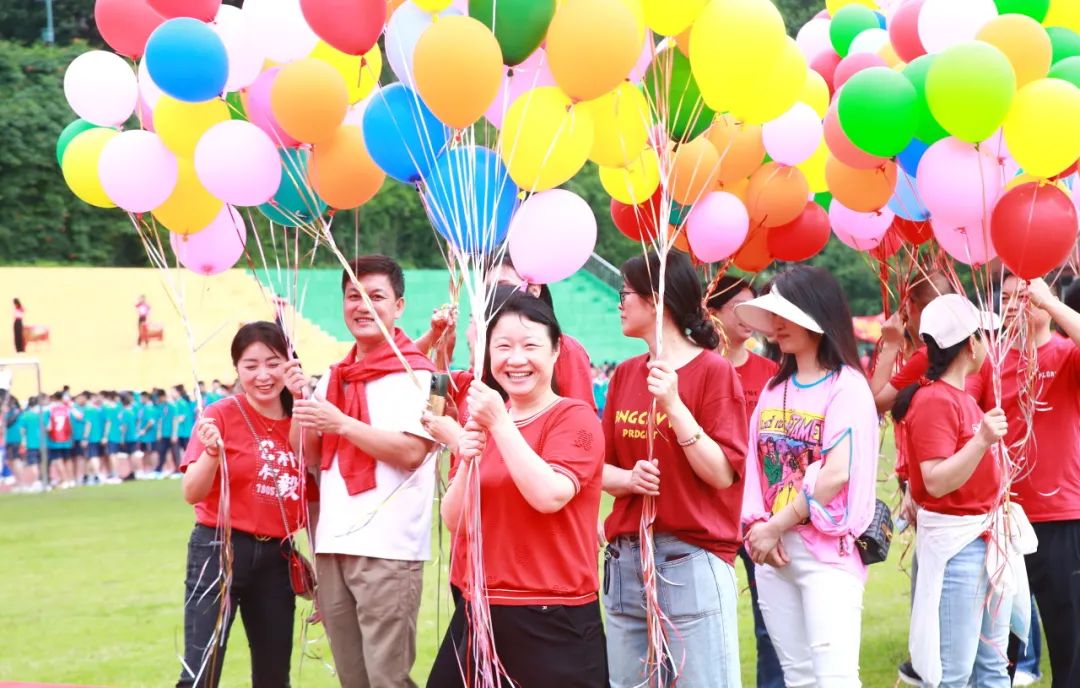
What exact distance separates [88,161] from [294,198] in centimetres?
75

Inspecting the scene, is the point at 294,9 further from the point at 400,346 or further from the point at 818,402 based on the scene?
the point at 818,402

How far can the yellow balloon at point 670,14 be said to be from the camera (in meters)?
3.87

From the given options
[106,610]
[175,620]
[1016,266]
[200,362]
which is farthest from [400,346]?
[200,362]

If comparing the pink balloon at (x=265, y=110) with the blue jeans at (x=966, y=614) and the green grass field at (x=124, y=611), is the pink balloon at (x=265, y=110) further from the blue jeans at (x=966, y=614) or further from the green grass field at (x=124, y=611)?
the blue jeans at (x=966, y=614)

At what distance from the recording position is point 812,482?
12.2 feet

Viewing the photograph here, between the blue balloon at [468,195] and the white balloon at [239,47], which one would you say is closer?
the blue balloon at [468,195]

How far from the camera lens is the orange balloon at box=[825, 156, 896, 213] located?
4.66 m

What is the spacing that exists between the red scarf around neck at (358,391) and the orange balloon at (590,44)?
1.08 m

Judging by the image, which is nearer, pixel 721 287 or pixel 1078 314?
pixel 1078 314

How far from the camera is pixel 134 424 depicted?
56.8 ft

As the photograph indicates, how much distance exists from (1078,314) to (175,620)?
17.3 feet

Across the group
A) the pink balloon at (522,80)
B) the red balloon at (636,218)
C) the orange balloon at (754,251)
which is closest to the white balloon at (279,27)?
the pink balloon at (522,80)

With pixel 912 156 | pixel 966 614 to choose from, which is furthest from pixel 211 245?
pixel 966 614

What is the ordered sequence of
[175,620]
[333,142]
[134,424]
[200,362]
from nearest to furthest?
1. [333,142]
2. [175,620]
3. [134,424]
4. [200,362]
